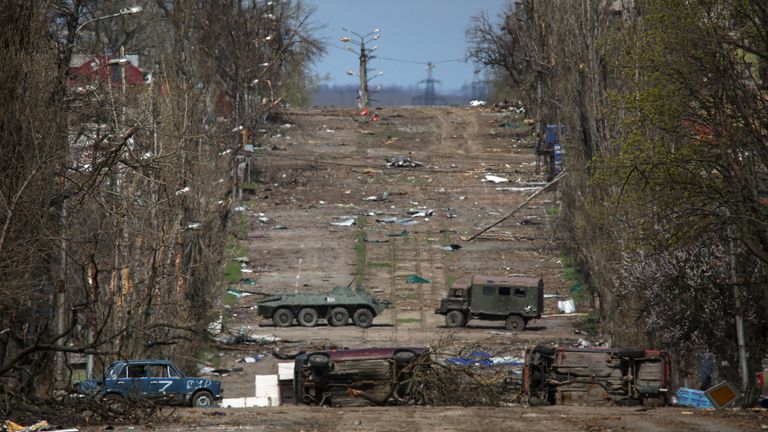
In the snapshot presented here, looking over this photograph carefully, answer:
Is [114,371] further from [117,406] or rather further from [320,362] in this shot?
[117,406]

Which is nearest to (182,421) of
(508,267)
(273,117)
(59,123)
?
(59,123)

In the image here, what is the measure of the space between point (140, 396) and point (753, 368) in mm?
15874

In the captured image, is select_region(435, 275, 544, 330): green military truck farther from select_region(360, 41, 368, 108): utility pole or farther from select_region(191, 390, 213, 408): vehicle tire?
A: select_region(360, 41, 368, 108): utility pole

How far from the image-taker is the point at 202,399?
2789 cm

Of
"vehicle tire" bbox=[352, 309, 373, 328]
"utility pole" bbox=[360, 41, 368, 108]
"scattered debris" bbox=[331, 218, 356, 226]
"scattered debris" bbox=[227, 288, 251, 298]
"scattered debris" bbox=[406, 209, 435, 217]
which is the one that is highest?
"utility pole" bbox=[360, 41, 368, 108]

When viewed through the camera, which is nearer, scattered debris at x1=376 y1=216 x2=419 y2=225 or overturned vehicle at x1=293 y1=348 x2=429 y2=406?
overturned vehicle at x1=293 y1=348 x2=429 y2=406

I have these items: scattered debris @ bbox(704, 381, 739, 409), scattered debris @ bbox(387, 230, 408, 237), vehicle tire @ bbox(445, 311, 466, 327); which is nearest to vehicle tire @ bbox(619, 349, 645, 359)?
scattered debris @ bbox(704, 381, 739, 409)

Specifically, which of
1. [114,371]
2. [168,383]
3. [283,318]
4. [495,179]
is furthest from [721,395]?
[495,179]

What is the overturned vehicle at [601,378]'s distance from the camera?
2572 centimetres

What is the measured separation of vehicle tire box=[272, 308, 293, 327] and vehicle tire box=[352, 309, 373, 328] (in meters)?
2.19

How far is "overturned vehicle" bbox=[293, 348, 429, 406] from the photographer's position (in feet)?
79.8

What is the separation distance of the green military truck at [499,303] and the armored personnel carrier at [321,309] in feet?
8.06

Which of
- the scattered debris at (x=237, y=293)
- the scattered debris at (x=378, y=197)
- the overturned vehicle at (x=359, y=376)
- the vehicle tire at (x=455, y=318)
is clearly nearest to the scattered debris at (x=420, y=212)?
the scattered debris at (x=378, y=197)

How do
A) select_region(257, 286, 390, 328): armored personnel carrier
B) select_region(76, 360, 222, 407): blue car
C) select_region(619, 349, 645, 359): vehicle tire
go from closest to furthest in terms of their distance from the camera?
select_region(619, 349, 645, 359): vehicle tire, select_region(76, 360, 222, 407): blue car, select_region(257, 286, 390, 328): armored personnel carrier
